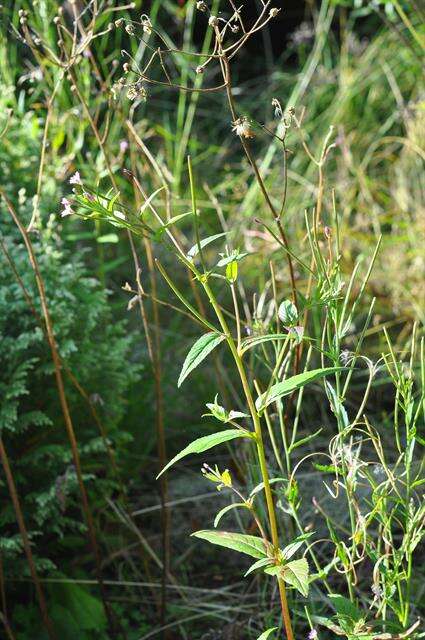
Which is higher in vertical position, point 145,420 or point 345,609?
point 345,609

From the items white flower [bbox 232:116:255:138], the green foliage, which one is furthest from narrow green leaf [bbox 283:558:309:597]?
the green foliage

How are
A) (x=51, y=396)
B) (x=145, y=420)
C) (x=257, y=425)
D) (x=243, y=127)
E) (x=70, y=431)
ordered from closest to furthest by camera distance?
(x=243, y=127)
(x=257, y=425)
(x=70, y=431)
(x=51, y=396)
(x=145, y=420)

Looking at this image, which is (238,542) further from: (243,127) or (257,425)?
(243,127)

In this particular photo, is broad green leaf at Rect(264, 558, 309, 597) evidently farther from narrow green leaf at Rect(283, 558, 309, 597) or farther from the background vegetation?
the background vegetation

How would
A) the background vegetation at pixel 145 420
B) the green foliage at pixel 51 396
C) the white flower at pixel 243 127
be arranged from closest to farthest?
1. the white flower at pixel 243 127
2. the background vegetation at pixel 145 420
3. the green foliage at pixel 51 396

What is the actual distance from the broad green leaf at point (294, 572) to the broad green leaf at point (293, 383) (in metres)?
0.20

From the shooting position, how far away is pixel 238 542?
3.91ft

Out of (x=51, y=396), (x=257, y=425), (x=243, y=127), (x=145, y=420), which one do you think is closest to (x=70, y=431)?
(x=51, y=396)

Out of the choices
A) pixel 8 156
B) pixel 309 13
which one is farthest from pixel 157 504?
pixel 309 13

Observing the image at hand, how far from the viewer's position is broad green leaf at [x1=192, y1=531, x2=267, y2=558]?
3.83 ft

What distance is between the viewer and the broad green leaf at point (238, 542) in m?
1.17

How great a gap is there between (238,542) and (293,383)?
0.25 metres

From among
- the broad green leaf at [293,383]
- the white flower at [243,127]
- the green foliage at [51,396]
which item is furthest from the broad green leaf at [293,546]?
the green foliage at [51,396]

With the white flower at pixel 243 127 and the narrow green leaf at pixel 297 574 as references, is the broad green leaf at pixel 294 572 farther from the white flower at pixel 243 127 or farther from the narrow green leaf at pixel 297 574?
the white flower at pixel 243 127
